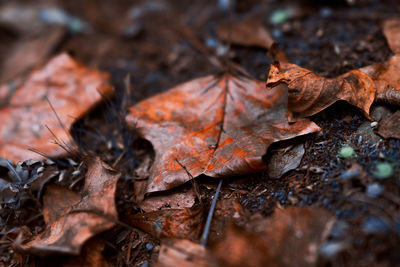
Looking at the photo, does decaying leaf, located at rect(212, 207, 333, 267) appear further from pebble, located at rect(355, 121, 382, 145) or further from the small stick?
pebble, located at rect(355, 121, 382, 145)

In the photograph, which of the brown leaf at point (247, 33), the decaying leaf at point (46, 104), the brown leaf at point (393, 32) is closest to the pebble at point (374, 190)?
the brown leaf at point (393, 32)

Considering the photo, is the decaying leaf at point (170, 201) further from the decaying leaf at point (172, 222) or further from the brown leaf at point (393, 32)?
the brown leaf at point (393, 32)

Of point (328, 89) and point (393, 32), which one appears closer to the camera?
point (328, 89)

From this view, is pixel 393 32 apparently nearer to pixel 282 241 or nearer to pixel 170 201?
pixel 282 241

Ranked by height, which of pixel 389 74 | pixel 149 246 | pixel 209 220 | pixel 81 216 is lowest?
pixel 149 246

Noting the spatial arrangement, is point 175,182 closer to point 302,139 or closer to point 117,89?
point 302,139

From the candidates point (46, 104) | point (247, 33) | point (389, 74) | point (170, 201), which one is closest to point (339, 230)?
point (170, 201)

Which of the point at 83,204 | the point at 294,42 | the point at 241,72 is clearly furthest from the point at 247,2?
the point at 83,204
